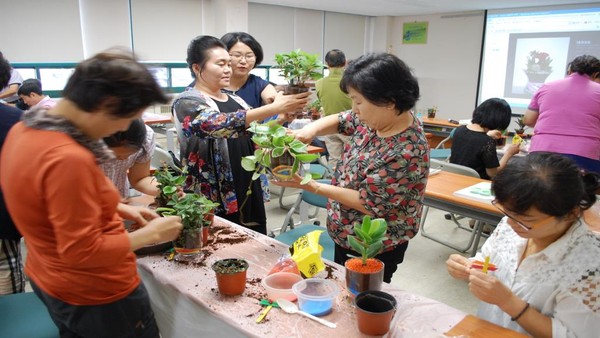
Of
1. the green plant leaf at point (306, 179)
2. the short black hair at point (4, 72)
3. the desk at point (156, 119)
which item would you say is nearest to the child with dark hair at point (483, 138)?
the green plant leaf at point (306, 179)

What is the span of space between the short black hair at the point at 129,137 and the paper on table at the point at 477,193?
1.97 metres

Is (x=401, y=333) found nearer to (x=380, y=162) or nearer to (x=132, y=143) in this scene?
(x=380, y=162)

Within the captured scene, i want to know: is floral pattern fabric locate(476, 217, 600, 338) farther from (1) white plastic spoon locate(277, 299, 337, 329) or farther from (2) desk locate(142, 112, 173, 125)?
(2) desk locate(142, 112, 173, 125)

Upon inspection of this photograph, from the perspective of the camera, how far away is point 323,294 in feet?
4.25

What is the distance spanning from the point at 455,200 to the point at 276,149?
5.34ft

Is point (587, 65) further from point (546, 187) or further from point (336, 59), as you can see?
point (546, 187)

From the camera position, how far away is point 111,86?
0.93 m

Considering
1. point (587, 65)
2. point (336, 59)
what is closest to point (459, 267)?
point (587, 65)

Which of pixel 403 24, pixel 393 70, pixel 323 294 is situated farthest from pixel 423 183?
pixel 403 24

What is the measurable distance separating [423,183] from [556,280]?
1.61 feet

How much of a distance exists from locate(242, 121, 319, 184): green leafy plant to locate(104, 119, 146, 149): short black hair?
16.6 inches

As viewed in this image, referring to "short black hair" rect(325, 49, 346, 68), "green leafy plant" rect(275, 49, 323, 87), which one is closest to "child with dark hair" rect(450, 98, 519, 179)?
"short black hair" rect(325, 49, 346, 68)

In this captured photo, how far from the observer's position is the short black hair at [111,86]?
0.93m

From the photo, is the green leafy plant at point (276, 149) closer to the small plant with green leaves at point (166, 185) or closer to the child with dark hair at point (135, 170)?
the small plant with green leaves at point (166, 185)
